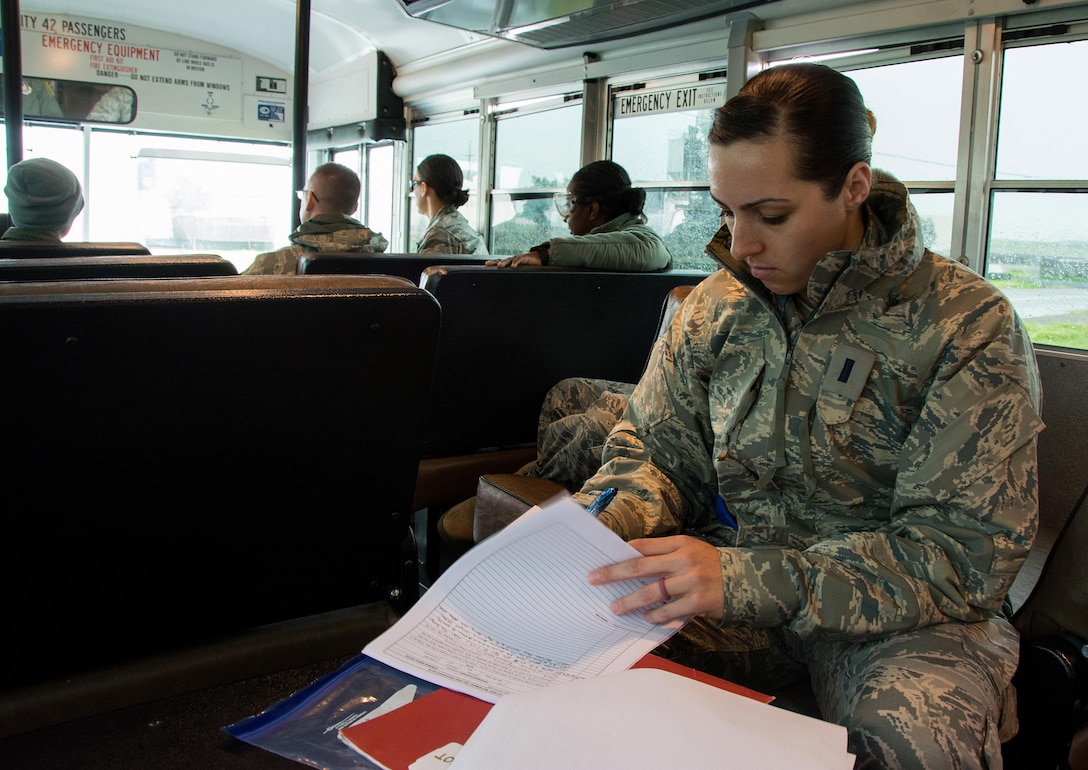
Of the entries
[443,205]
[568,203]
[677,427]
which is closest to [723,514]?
[677,427]

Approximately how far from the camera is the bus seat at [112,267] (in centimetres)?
156

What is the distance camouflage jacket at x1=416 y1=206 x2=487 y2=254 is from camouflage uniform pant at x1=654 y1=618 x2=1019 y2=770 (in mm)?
3717

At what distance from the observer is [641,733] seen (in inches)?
28.3

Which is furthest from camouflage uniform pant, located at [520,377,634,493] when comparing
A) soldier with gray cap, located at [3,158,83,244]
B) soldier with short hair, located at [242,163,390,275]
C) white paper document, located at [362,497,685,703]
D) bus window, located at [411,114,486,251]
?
bus window, located at [411,114,486,251]

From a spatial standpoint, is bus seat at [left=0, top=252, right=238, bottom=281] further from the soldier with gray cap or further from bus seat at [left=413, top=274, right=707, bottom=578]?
the soldier with gray cap

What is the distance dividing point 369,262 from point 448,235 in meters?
1.76

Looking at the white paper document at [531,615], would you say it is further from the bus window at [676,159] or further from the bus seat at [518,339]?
the bus window at [676,159]

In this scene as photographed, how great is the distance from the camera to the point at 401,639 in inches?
35.4

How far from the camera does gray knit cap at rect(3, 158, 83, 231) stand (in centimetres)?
360

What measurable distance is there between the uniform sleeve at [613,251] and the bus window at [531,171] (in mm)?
1936

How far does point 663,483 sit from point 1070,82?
2.32 meters

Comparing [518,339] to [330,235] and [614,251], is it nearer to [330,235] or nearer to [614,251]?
[614,251]

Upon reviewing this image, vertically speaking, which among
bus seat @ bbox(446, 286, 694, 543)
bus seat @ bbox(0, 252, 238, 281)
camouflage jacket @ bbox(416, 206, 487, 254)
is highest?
camouflage jacket @ bbox(416, 206, 487, 254)

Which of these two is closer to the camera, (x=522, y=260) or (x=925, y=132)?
(x=522, y=260)
